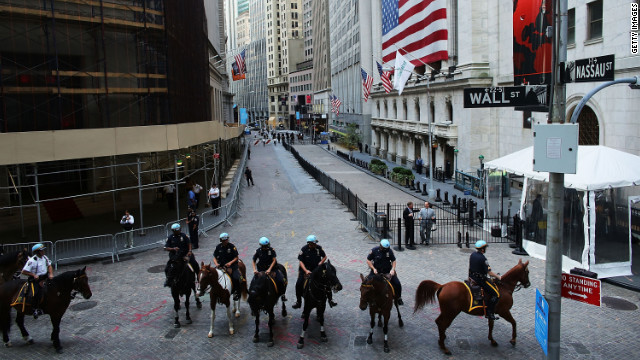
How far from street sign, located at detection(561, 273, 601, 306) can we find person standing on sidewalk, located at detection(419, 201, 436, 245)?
11.0m

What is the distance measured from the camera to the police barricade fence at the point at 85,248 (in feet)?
56.0

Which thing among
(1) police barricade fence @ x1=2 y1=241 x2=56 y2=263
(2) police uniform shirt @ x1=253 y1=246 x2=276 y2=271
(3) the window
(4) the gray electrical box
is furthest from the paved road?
(3) the window

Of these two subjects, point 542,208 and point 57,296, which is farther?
point 542,208

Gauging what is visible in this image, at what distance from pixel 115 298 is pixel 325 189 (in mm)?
21668

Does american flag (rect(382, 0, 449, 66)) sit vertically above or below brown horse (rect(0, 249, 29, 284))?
above

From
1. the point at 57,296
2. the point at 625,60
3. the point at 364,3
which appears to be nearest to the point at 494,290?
the point at 57,296

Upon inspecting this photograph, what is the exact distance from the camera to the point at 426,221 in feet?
61.1

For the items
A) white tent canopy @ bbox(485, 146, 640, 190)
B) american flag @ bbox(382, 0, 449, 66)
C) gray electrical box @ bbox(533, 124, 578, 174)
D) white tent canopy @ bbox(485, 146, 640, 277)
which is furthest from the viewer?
american flag @ bbox(382, 0, 449, 66)

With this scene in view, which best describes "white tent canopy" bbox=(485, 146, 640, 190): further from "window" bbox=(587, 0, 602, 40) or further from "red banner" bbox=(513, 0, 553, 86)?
"window" bbox=(587, 0, 602, 40)

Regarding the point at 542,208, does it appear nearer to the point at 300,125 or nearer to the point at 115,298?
the point at 115,298

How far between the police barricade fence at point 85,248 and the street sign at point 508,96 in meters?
13.0

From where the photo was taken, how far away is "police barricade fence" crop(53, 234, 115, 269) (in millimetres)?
17059

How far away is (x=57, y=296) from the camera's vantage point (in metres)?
10.1

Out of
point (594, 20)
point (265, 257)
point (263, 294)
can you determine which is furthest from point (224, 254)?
point (594, 20)
